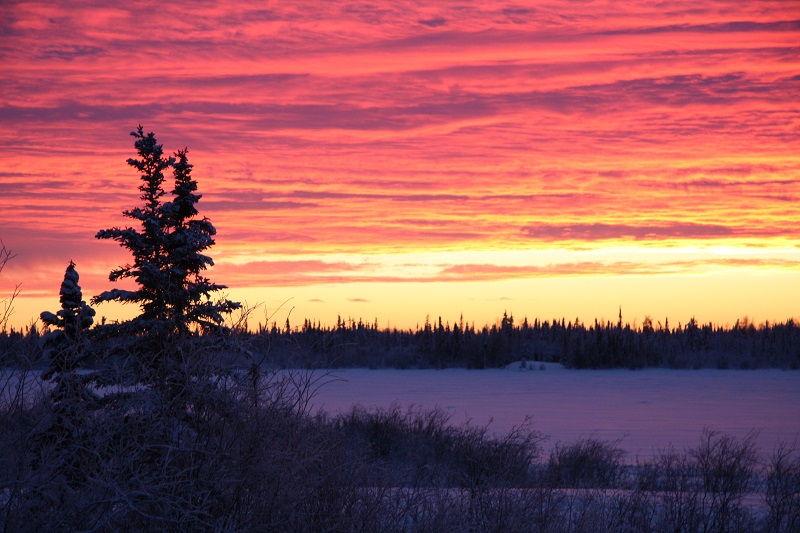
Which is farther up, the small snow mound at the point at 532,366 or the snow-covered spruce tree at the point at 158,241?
the snow-covered spruce tree at the point at 158,241

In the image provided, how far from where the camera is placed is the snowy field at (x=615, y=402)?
94.7 ft

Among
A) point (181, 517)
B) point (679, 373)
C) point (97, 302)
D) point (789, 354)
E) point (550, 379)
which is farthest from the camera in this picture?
point (789, 354)

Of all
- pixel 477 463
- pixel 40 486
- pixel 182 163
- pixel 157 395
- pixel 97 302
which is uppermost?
pixel 182 163

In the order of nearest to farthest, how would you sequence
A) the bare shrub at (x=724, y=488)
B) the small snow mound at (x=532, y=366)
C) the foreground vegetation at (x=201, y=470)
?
the foreground vegetation at (x=201, y=470) < the bare shrub at (x=724, y=488) < the small snow mound at (x=532, y=366)

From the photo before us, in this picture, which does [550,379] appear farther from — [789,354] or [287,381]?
[287,381]

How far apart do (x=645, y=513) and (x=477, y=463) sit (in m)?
6.12

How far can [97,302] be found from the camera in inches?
667

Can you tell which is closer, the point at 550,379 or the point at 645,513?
the point at 645,513

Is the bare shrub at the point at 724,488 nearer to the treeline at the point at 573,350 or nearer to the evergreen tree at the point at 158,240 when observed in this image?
the evergreen tree at the point at 158,240

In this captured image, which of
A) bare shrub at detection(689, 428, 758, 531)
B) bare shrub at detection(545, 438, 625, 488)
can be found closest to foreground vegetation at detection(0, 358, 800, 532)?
bare shrub at detection(689, 428, 758, 531)

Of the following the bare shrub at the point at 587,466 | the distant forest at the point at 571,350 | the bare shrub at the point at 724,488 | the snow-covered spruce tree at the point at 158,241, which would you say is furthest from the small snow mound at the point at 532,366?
the snow-covered spruce tree at the point at 158,241

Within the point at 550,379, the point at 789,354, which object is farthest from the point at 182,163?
the point at 789,354

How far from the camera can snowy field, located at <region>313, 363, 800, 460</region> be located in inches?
1136

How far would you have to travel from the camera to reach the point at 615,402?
41.1 metres
